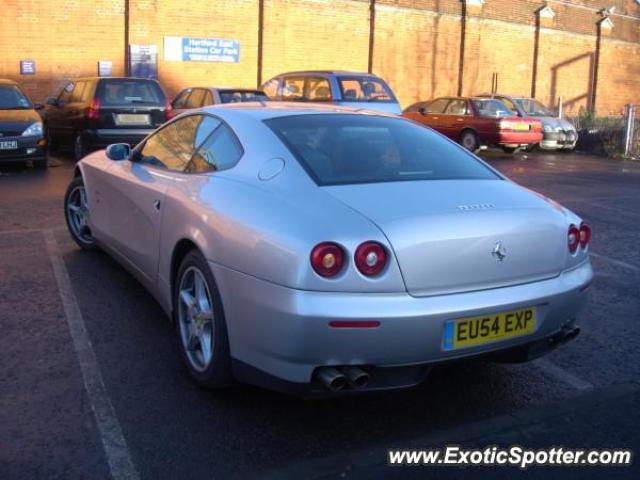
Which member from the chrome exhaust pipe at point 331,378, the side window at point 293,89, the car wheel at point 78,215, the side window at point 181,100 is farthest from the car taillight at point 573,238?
the side window at point 181,100

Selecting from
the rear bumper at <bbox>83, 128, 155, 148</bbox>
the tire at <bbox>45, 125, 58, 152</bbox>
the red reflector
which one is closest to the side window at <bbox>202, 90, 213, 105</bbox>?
the rear bumper at <bbox>83, 128, 155, 148</bbox>

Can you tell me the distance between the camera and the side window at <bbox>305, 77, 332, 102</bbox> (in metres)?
13.5

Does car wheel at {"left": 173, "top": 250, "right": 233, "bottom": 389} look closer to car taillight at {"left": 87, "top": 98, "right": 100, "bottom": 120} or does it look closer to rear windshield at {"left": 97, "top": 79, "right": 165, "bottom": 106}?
car taillight at {"left": 87, "top": 98, "right": 100, "bottom": 120}

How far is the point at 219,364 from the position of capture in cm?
346

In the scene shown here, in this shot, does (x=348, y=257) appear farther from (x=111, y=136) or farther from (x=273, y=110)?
(x=111, y=136)

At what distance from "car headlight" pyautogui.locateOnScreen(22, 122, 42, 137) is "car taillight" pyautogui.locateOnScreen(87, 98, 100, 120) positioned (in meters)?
0.90

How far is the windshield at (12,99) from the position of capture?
12578 millimetres

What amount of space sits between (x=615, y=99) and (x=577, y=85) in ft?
9.26

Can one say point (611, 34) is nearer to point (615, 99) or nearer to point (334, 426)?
point (615, 99)

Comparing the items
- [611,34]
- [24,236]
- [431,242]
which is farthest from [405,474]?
[611,34]

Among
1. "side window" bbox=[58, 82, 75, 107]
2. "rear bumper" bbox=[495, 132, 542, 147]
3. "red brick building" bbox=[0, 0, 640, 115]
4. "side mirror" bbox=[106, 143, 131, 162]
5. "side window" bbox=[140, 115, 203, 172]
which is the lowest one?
"rear bumper" bbox=[495, 132, 542, 147]

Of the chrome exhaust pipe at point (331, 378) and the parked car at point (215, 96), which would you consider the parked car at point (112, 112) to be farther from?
the chrome exhaust pipe at point (331, 378)

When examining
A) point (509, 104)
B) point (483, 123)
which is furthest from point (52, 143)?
point (509, 104)

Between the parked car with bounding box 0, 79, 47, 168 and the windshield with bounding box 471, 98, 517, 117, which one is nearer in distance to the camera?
the parked car with bounding box 0, 79, 47, 168
